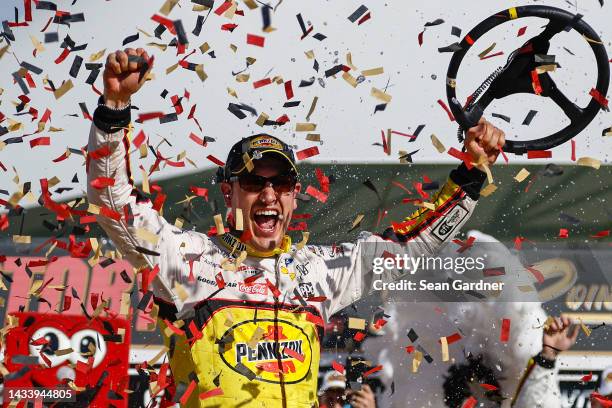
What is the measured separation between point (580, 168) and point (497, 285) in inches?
32.1

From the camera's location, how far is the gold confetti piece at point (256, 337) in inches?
120

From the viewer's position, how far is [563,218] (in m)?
5.02

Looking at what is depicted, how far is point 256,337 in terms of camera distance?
120 inches

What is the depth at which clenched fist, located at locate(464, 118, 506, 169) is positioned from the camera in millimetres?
3059

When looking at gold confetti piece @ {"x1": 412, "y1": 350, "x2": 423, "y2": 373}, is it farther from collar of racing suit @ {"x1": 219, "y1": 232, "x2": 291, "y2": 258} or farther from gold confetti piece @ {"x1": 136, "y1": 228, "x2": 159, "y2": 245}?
gold confetti piece @ {"x1": 136, "y1": 228, "x2": 159, "y2": 245}

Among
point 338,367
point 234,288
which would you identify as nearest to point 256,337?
point 234,288

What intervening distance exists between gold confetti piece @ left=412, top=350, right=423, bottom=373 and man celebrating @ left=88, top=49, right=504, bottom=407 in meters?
1.23

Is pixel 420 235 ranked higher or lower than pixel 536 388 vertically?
higher

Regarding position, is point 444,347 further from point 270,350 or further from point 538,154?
point 270,350

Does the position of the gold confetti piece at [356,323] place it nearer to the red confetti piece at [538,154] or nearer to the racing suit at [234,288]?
the racing suit at [234,288]

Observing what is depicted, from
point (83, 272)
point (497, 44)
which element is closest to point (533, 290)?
point (497, 44)

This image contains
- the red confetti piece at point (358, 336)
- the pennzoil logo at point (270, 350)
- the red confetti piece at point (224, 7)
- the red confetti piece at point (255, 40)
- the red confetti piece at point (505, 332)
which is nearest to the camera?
the pennzoil logo at point (270, 350)

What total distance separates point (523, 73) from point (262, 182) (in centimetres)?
102

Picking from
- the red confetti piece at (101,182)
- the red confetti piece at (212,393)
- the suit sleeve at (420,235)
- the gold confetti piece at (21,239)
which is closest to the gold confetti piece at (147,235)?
the red confetti piece at (101,182)
